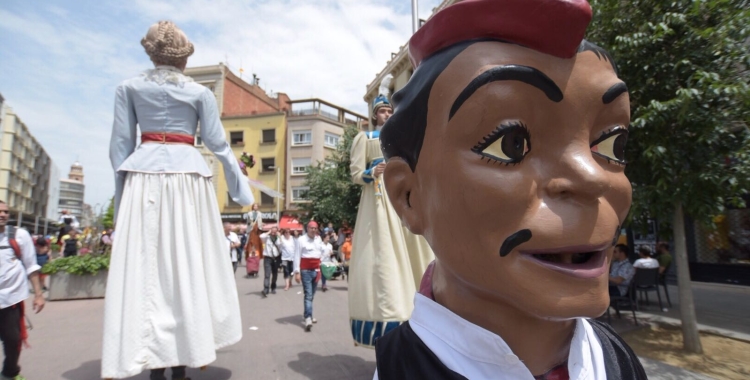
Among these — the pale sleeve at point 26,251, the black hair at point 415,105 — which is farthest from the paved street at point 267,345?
the black hair at point 415,105

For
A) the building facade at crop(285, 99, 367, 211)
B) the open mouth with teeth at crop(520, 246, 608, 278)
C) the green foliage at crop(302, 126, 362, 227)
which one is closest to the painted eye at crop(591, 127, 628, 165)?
the open mouth with teeth at crop(520, 246, 608, 278)

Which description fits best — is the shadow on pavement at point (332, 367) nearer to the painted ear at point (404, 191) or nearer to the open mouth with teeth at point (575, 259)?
the painted ear at point (404, 191)

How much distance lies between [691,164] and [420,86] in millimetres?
4619

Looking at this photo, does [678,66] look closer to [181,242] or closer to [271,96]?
[181,242]

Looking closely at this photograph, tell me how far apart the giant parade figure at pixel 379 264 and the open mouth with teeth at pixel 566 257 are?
4.81ft

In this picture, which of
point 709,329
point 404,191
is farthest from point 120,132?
point 709,329

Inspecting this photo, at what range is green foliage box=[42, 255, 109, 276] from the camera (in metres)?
7.52

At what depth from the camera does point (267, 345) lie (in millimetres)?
4160

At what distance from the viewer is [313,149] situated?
3225 centimetres

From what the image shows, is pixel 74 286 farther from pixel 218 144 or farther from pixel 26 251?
pixel 218 144

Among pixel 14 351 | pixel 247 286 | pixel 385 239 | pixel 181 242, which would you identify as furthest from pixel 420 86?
pixel 247 286

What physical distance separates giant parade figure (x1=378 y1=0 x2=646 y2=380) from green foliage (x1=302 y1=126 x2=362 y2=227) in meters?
19.1

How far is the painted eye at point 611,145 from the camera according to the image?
0.94m

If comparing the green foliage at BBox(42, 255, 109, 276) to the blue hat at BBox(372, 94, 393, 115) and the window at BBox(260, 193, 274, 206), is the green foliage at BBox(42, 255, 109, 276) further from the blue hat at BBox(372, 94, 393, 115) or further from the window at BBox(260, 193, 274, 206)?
the window at BBox(260, 193, 274, 206)
